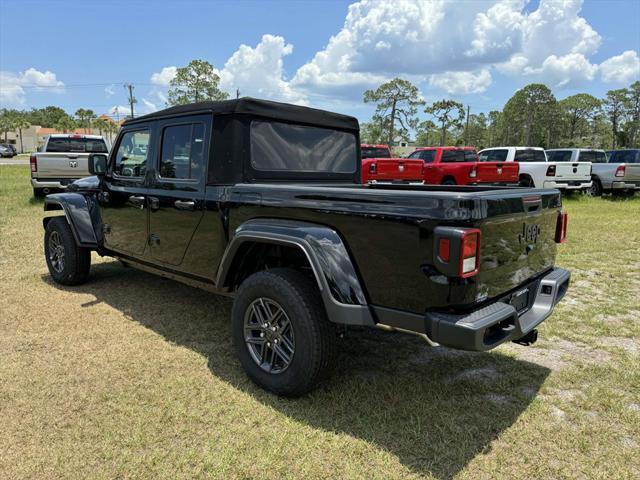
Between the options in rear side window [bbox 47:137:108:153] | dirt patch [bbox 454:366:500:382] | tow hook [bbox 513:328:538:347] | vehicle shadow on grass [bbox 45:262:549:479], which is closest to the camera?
vehicle shadow on grass [bbox 45:262:549:479]

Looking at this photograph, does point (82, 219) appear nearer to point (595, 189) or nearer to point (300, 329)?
point (300, 329)

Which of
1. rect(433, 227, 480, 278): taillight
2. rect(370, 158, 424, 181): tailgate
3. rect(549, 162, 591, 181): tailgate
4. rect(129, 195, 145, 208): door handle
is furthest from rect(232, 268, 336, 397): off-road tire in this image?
rect(549, 162, 591, 181): tailgate

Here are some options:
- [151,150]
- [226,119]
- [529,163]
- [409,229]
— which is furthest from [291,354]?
[529,163]

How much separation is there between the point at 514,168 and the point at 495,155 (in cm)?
381

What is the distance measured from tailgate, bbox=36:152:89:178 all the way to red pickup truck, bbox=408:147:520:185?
32.3 feet

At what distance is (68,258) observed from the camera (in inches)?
207

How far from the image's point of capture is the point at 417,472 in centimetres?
237

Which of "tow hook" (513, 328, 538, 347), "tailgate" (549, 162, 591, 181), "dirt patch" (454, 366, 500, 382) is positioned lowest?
"dirt patch" (454, 366, 500, 382)

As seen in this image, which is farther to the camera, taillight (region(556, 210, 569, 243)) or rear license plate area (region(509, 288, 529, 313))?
taillight (region(556, 210, 569, 243))

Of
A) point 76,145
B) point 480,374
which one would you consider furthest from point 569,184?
point 76,145

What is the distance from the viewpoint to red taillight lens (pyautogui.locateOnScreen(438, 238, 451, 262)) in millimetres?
2258

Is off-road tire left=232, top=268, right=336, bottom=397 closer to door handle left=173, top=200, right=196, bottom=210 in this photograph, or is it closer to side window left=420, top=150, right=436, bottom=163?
door handle left=173, top=200, right=196, bottom=210

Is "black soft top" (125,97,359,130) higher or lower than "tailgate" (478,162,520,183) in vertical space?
lower

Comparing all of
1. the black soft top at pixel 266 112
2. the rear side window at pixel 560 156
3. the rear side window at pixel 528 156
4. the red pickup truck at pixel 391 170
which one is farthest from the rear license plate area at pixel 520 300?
the rear side window at pixel 560 156
